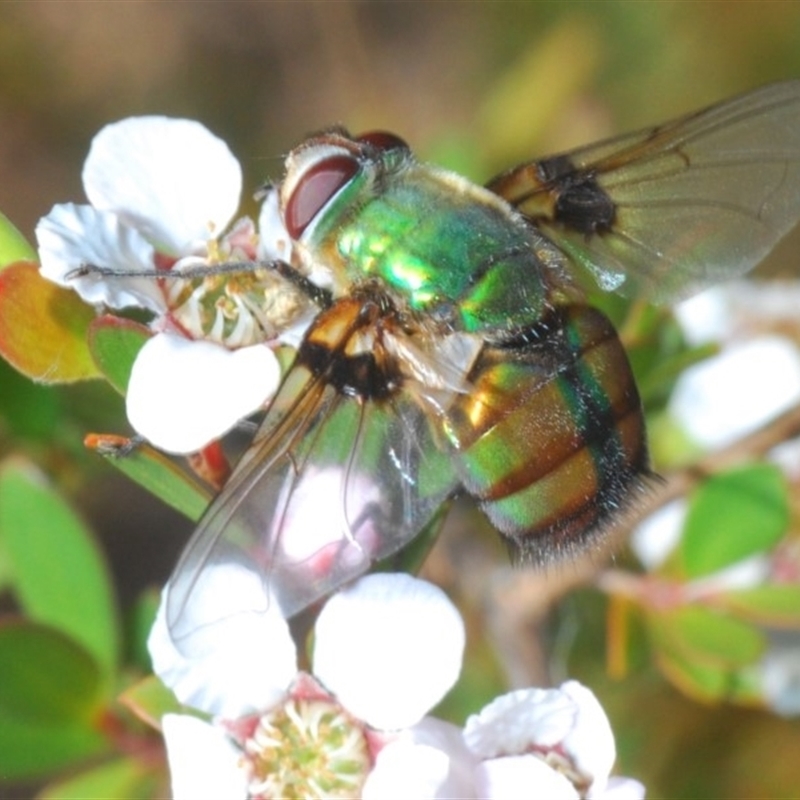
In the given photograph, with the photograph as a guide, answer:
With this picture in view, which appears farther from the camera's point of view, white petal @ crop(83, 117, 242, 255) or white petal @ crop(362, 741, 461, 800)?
white petal @ crop(83, 117, 242, 255)

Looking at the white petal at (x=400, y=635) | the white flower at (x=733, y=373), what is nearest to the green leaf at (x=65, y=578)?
the white petal at (x=400, y=635)

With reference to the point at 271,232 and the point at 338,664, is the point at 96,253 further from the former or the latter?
the point at 338,664

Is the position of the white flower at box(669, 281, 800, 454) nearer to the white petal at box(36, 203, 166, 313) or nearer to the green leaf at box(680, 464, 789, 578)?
the green leaf at box(680, 464, 789, 578)

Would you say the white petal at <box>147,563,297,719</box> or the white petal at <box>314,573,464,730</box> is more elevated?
the white petal at <box>314,573,464,730</box>

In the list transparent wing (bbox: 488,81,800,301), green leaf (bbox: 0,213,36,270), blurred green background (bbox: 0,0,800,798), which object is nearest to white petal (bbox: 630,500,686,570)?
transparent wing (bbox: 488,81,800,301)

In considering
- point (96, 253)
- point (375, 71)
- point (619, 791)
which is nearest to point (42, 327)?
point (96, 253)
